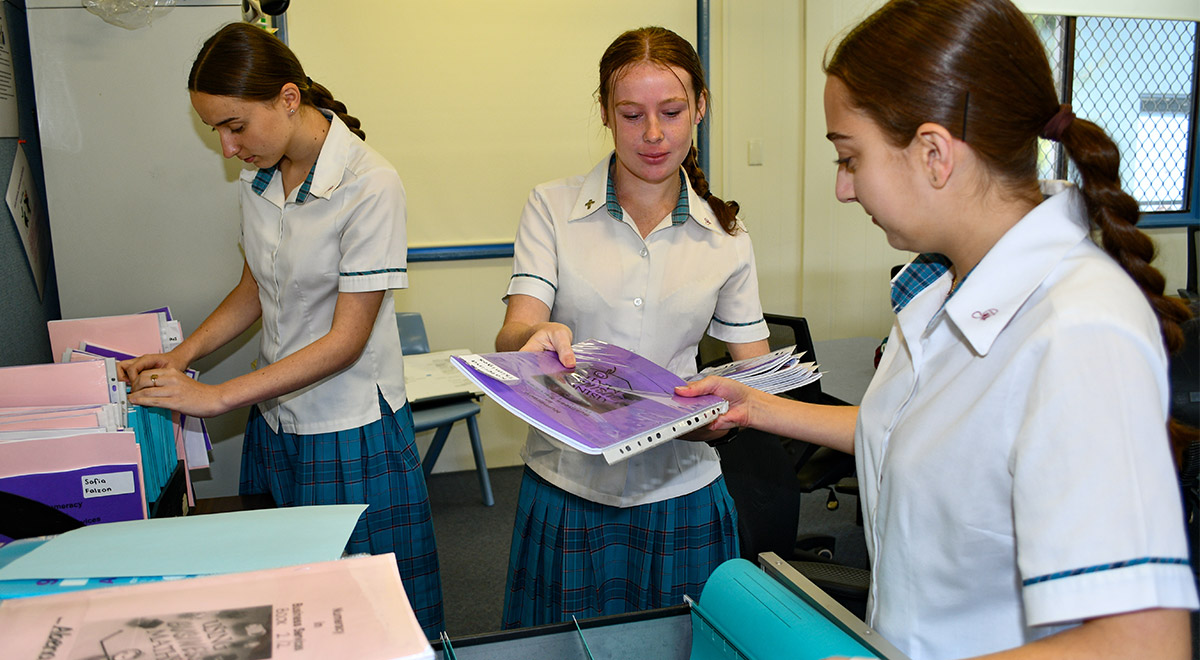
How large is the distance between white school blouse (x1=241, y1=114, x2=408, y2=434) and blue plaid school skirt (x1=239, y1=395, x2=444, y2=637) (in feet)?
0.13

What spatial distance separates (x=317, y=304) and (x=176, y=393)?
1.24ft

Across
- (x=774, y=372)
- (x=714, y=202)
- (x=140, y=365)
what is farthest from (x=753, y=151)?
(x=140, y=365)

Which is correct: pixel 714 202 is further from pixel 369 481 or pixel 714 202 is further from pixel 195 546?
pixel 195 546

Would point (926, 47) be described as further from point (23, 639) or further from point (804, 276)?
point (804, 276)

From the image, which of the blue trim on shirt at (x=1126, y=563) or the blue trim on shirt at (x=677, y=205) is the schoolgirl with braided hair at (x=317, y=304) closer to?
the blue trim on shirt at (x=677, y=205)

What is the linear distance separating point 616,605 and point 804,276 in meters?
3.26

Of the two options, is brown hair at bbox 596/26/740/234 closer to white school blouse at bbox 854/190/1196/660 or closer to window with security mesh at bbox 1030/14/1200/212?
white school blouse at bbox 854/190/1196/660

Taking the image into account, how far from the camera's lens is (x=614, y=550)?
5.00 feet

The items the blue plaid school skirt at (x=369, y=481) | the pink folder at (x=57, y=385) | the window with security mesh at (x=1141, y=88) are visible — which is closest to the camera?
the pink folder at (x=57, y=385)

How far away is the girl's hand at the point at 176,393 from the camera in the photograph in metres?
1.44

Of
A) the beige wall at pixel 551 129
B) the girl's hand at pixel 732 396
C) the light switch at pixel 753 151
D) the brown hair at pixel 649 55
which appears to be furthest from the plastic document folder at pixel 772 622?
the light switch at pixel 753 151

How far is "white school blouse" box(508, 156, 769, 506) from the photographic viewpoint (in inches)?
59.1

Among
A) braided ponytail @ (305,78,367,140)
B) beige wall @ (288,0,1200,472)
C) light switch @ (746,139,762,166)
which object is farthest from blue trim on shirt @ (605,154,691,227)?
light switch @ (746,139,762,166)

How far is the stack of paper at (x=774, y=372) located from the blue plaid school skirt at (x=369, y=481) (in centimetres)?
83
